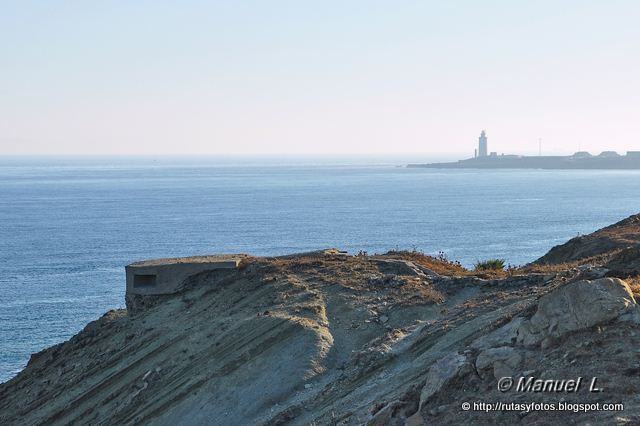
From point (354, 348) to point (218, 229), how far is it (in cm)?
7735

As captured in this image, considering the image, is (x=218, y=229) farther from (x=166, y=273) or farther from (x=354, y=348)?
(x=354, y=348)

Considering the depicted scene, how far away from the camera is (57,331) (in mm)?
47000

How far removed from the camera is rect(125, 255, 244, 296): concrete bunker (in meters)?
30.7

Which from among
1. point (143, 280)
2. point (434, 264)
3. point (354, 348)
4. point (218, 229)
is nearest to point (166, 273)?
point (143, 280)

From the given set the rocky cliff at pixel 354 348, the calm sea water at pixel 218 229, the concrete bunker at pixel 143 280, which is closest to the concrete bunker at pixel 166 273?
the concrete bunker at pixel 143 280

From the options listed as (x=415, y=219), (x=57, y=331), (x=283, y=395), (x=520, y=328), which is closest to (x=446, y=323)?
(x=283, y=395)

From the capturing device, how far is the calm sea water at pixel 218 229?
2199 inches

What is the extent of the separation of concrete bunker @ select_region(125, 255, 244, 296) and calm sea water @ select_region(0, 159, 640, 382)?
37.7 ft

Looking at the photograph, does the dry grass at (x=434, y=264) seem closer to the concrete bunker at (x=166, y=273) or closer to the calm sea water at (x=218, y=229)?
the concrete bunker at (x=166, y=273)

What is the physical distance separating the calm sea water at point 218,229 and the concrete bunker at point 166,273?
1149cm

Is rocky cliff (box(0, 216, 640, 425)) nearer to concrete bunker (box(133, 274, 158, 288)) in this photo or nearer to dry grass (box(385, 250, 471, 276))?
dry grass (box(385, 250, 471, 276))

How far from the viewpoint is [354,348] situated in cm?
2222

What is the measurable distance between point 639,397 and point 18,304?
47832 millimetres

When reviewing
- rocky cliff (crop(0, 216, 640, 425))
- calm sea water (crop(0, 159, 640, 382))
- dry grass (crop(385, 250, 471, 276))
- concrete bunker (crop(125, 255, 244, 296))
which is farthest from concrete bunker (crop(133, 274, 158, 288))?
calm sea water (crop(0, 159, 640, 382))
